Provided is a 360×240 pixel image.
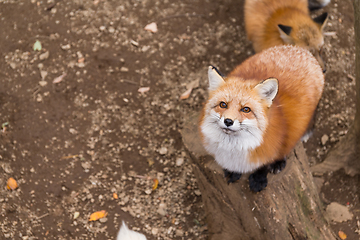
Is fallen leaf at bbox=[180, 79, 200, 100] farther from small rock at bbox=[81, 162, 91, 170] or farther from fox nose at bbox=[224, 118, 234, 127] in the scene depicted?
fox nose at bbox=[224, 118, 234, 127]

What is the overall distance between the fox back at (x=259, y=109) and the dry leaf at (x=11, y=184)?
2616 millimetres

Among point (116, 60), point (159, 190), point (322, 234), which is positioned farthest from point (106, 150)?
point (322, 234)

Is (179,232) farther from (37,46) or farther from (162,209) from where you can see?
(37,46)

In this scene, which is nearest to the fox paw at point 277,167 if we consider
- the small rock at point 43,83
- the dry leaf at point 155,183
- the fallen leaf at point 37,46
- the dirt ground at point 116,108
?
the dirt ground at point 116,108

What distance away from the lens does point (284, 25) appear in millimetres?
4082

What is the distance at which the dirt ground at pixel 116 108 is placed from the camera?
3598 mm

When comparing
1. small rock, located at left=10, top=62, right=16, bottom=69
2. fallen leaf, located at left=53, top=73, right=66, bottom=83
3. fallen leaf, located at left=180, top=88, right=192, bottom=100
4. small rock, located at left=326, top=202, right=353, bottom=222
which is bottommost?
small rock, located at left=326, top=202, right=353, bottom=222

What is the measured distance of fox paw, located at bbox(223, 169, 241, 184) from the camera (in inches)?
104

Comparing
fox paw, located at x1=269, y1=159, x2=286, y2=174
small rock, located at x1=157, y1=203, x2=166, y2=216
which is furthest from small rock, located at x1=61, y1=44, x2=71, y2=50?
fox paw, located at x1=269, y1=159, x2=286, y2=174

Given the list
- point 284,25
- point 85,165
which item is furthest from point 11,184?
point 284,25

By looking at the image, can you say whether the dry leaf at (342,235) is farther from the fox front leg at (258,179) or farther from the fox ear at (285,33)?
the fox ear at (285,33)

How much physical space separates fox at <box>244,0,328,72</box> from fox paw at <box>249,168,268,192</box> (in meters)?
2.14

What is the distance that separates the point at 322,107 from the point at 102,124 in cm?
323

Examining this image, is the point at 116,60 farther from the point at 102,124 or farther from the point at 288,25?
the point at 288,25
